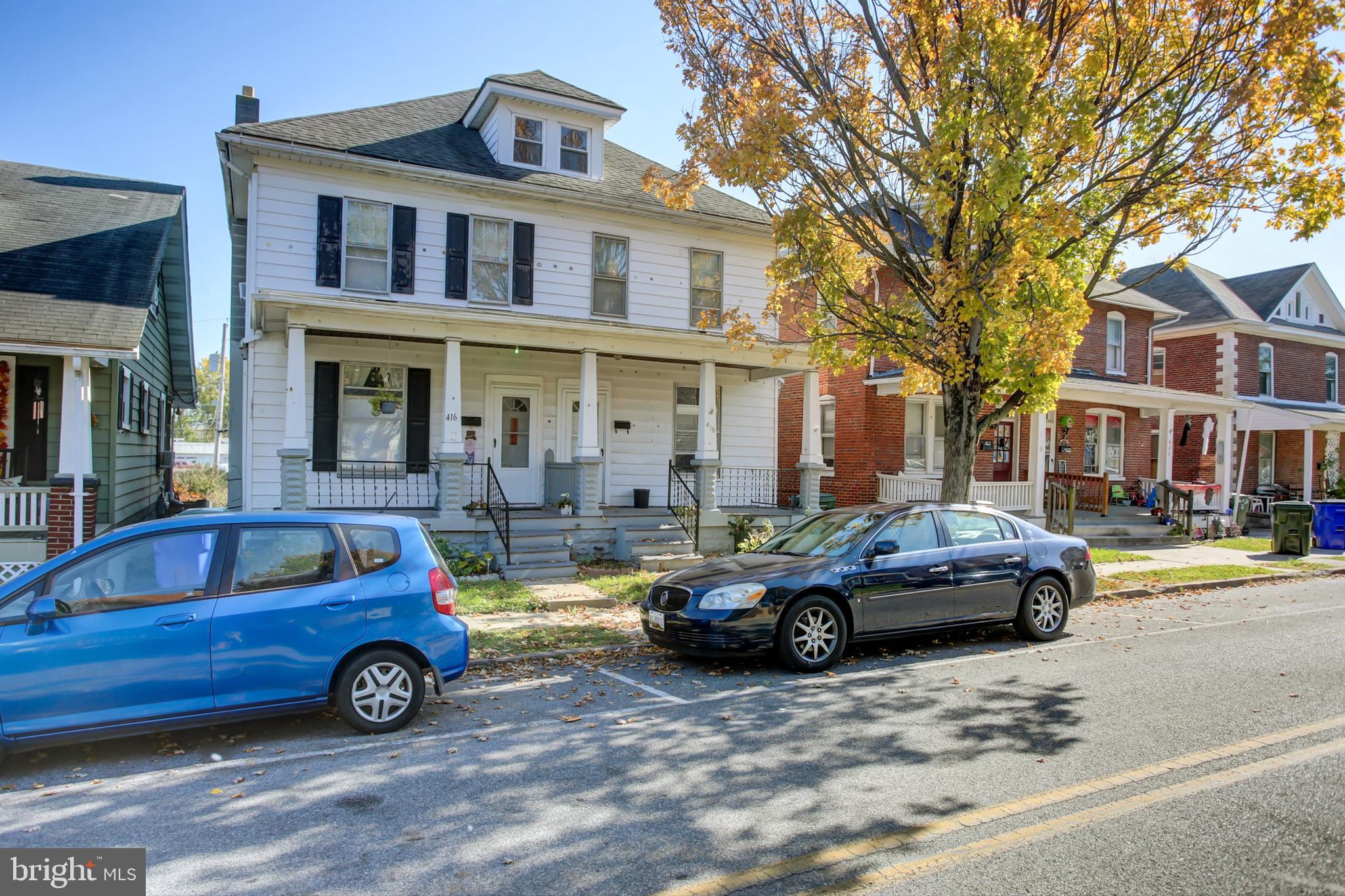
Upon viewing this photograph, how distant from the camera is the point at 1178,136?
10289 mm

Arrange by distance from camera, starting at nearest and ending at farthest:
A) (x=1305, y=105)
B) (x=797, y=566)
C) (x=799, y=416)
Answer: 1. (x=797, y=566)
2. (x=1305, y=105)
3. (x=799, y=416)

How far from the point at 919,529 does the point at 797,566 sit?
5.29 ft

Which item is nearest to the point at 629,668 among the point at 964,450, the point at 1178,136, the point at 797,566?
the point at 797,566

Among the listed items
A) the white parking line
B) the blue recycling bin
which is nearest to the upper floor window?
the blue recycling bin

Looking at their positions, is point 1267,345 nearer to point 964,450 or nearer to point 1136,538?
point 1136,538

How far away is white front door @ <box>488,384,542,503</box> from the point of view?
631 inches

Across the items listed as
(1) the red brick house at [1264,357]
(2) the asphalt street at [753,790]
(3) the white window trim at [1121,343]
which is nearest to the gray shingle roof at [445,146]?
(2) the asphalt street at [753,790]

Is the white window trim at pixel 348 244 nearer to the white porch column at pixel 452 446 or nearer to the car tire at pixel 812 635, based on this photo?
the white porch column at pixel 452 446

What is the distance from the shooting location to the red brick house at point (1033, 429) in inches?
757

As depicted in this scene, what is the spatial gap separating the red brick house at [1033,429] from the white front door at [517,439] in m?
5.74

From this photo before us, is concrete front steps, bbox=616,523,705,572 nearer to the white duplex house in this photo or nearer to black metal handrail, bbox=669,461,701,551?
the white duplex house

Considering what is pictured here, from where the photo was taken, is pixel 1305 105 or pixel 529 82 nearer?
pixel 1305 105

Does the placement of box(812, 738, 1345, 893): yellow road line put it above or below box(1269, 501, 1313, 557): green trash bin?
below

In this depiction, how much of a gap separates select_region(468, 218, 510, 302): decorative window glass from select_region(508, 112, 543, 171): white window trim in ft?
4.93
